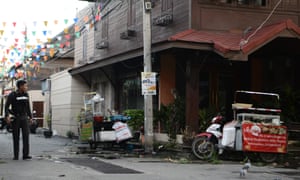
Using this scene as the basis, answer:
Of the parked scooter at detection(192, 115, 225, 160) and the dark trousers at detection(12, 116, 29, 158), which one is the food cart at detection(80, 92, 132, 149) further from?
the dark trousers at detection(12, 116, 29, 158)

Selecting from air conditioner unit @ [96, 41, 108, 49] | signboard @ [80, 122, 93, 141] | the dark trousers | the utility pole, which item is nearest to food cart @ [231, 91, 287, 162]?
the utility pole

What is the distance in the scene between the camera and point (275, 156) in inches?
482

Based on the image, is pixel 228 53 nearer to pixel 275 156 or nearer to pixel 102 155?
pixel 275 156

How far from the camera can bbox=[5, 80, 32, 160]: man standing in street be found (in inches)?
440

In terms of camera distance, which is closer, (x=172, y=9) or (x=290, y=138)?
(x=290, y=138)

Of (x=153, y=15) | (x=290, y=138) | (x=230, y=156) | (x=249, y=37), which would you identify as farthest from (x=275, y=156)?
(x=153, y=15)

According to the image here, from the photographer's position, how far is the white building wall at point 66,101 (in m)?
23.2

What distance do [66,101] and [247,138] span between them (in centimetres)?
1416

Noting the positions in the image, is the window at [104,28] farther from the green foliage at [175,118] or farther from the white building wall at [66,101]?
the green foliage at [175,118]

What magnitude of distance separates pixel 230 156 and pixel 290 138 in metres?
2.59

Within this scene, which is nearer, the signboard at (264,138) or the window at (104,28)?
the signboard at (264,138)

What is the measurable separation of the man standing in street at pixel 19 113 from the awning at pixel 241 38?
168 inches

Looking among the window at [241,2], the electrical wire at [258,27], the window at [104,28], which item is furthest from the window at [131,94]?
the electrical wire at [258,27]

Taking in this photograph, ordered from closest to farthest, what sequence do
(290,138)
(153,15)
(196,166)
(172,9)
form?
(196,166) → (290,138) → (172,9) → (153,15)
